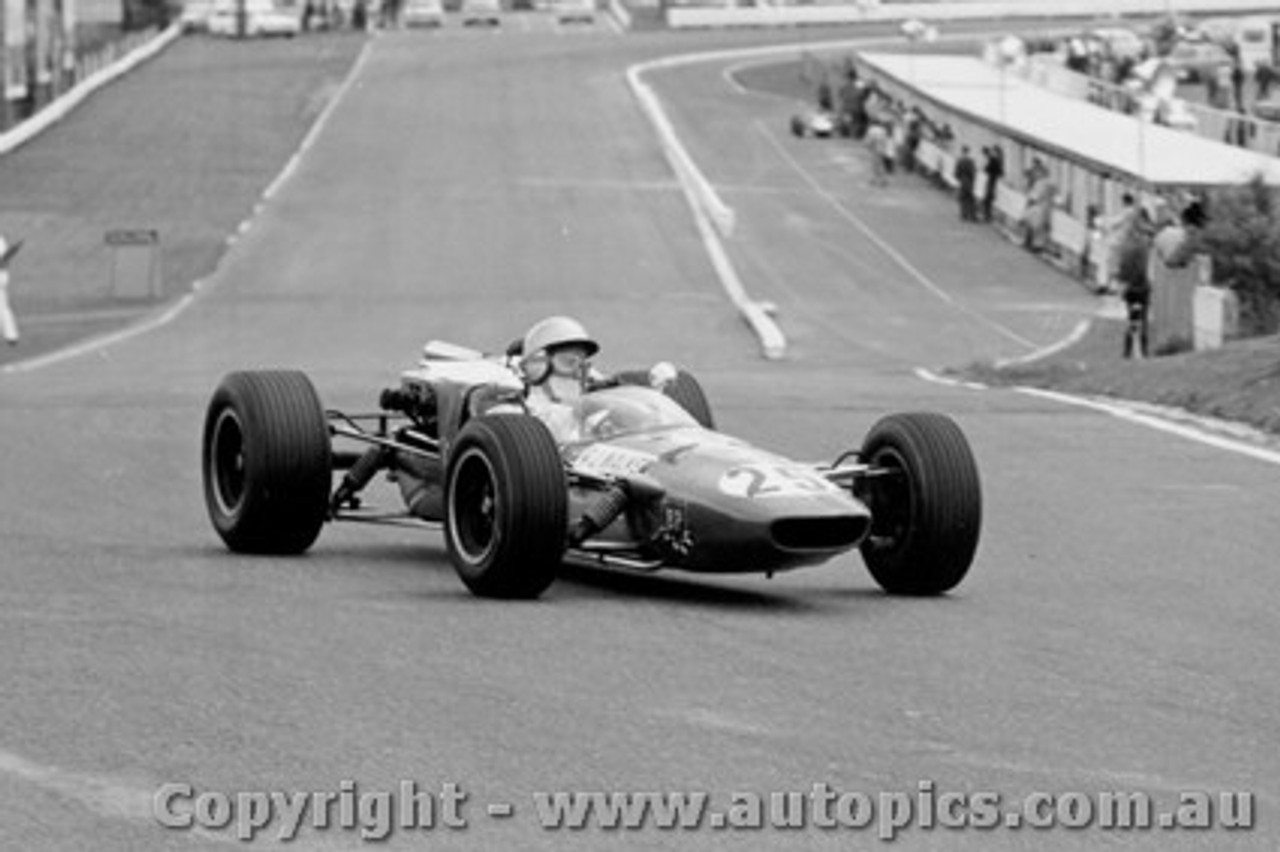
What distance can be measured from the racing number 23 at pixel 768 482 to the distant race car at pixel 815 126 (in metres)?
67.7

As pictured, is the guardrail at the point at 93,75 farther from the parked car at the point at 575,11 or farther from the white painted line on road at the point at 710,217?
the parked car at the point at 575,11

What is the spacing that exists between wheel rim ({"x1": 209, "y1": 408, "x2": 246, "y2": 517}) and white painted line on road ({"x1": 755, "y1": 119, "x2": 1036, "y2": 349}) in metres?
30.4

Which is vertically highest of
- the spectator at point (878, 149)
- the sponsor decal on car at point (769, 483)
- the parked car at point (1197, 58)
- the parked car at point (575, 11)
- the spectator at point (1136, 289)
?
the sponsor decal on car at point (769, 483)

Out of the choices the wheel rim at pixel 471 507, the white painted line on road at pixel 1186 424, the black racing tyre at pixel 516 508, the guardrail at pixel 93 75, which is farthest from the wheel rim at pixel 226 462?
the guardrail at pixel 93 75

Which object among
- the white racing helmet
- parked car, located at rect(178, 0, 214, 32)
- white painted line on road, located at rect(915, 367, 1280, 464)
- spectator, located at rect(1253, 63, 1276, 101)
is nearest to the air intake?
the white racing helmet

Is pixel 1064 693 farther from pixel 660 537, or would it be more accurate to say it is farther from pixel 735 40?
pixel 735 40

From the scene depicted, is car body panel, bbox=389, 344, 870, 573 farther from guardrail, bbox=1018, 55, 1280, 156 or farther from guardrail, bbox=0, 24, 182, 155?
guardrail, bbox=0, 24, 182, 155

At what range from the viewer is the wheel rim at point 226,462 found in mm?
15156

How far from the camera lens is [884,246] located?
60.5m

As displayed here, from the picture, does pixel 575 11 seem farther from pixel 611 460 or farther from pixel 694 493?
pixel 694 493

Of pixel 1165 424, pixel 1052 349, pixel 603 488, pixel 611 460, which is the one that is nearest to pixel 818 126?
pixel 1052 349

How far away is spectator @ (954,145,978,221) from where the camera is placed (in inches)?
2506

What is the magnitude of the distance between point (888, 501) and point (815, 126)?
67.3m

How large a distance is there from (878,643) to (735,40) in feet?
325
